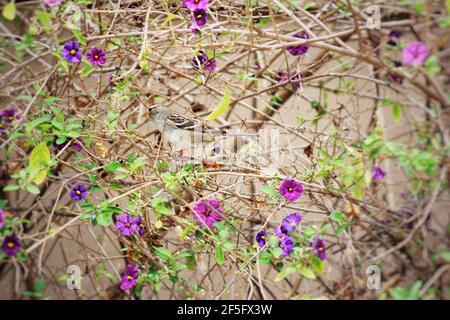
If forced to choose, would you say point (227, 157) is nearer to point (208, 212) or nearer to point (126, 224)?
point (208, 212)

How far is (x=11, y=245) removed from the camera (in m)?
1.82

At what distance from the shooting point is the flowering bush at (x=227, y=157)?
1.76m

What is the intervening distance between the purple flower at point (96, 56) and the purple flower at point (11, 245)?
2.37 ft

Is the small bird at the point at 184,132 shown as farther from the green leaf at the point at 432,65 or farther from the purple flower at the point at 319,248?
the green leaf at the point at 432,65

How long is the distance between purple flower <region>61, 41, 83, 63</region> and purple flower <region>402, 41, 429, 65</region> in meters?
1.23

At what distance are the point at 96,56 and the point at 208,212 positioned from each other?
0.75 meters

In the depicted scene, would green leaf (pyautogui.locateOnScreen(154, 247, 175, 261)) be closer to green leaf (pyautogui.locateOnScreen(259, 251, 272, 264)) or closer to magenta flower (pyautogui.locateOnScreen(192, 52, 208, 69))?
green leaf (pyautogui.locateOnScreen(259, 251, 272, 264))

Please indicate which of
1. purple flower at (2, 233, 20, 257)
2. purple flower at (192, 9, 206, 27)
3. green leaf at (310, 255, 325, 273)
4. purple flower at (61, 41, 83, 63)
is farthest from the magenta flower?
purple flower at (2, 233, 20, 257)

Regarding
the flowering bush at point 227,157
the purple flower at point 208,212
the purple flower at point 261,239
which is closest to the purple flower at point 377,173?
the flowering bush at point 227,157

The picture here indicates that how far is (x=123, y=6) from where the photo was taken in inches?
84.0

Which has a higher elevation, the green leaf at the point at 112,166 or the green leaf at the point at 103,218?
the green leaf at the point at 112,166

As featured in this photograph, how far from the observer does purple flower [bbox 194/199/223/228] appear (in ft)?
5.86

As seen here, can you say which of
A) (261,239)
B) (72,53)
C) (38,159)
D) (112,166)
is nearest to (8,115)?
(72,53)
